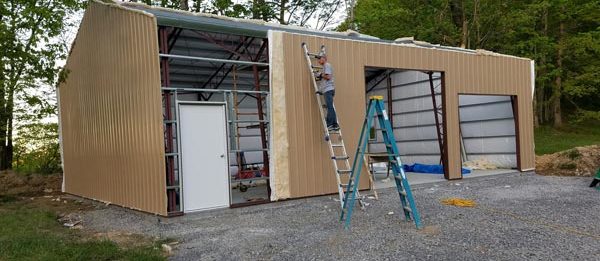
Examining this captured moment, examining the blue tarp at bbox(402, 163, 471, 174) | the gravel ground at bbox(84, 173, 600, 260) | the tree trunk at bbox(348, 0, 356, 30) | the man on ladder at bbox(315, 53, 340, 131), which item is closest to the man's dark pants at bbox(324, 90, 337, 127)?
the man on ladder at bbox(315, 53, 340, 131)

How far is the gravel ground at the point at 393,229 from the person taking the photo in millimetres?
5066

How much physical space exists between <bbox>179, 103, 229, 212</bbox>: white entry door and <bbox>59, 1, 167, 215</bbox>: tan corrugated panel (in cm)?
41

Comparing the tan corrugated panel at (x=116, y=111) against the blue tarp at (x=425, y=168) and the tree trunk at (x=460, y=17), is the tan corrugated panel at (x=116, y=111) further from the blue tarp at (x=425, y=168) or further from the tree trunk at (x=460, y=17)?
the tree trunk at (x=460, y=17)

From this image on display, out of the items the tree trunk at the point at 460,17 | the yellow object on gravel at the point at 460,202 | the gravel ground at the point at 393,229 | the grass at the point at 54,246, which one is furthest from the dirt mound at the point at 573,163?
the grass at the point at 54,246

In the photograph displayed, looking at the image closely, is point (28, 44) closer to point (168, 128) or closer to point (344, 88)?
point (168, 128)

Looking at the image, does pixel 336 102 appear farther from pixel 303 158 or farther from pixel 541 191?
pixel 541 191

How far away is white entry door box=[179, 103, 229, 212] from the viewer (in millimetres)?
7633

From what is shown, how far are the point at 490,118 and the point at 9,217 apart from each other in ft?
42.2

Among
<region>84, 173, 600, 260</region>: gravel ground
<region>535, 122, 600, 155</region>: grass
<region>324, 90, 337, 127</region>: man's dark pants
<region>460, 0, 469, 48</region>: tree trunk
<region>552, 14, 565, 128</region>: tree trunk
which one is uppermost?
<region>460, 0, 469, 48</region>: tree trunk

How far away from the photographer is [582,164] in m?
12.7

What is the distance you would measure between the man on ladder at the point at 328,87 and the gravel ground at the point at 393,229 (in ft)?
5.15

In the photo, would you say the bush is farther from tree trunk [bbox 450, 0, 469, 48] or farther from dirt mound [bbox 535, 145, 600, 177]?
tree trunk [bbox 450, 0, 469, 48]

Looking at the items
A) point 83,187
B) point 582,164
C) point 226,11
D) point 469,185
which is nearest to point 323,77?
point 469,185

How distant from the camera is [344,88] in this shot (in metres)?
9.44
